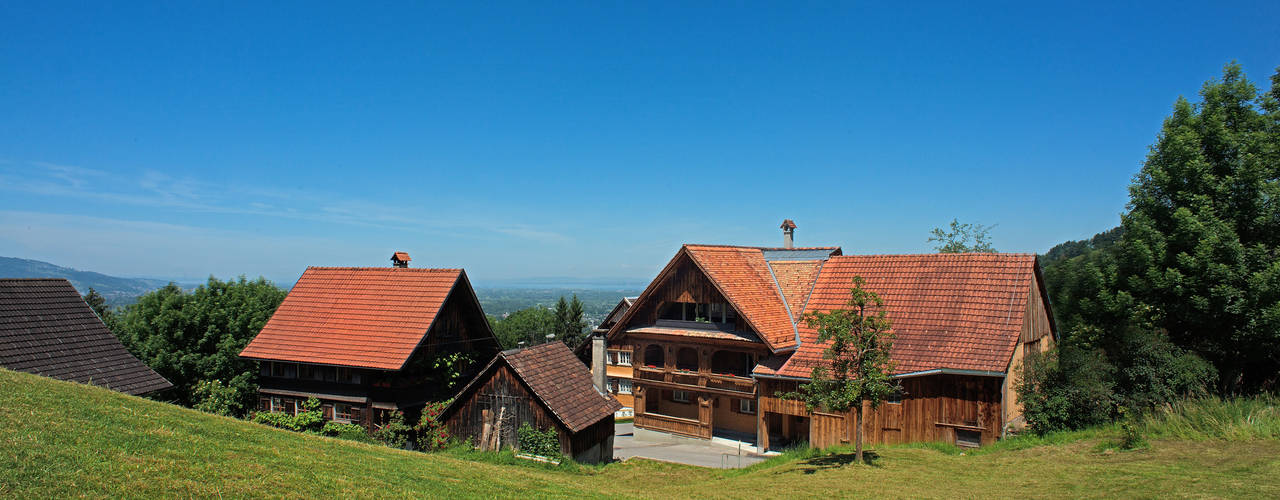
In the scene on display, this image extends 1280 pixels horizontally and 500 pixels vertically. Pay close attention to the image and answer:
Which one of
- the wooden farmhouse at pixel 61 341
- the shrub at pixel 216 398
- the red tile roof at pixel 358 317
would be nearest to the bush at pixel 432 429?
the red tile roof at pixel 358 317

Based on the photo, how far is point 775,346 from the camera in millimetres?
25531

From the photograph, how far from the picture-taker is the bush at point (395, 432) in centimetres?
2441

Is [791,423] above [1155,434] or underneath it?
underneath

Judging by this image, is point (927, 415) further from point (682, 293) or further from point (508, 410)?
point (508, 410)

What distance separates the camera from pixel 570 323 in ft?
250

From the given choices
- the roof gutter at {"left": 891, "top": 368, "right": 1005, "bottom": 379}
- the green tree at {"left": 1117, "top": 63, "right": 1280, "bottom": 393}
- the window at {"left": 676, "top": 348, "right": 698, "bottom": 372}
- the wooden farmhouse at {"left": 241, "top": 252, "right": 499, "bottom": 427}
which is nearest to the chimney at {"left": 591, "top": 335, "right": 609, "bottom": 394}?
the window at {"left": 676, "top": 348, "right": 698, "bottom": 372}

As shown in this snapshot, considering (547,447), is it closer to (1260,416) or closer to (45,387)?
(45,387)

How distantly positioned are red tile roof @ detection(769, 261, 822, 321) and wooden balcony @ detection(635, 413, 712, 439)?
6.41m

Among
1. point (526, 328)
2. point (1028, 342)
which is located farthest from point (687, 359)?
point (526, 328)

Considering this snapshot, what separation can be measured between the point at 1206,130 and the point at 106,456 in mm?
30781

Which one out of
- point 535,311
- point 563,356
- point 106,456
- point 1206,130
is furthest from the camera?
point 535,311

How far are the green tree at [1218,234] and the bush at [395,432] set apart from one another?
89.2 ft

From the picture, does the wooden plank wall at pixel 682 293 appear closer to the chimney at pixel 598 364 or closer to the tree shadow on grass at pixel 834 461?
the chimney at pixel 598 364

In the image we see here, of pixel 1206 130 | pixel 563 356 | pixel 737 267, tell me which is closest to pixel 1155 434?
pixel 1206 130
